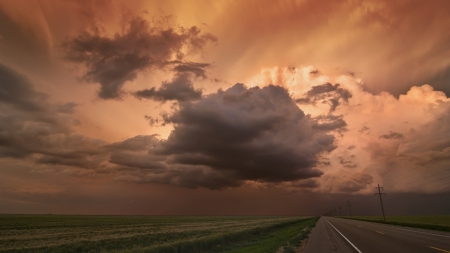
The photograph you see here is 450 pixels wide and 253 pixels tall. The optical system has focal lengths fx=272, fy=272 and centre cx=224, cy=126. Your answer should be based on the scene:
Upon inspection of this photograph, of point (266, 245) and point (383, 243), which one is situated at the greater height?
point (383, 243)

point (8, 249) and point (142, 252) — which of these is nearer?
point (142, 252)

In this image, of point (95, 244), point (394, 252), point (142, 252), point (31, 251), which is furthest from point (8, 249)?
point (394, 252)

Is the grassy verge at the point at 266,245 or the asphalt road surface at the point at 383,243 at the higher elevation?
the asphalt road surface at the point at 383,243

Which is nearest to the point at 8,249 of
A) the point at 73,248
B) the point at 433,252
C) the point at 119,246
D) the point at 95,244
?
the point at 73,248

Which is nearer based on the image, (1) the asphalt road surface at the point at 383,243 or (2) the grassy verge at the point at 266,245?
(1) the asphalt road surface at the point at 383,243

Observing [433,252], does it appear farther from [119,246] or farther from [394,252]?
[119,246]

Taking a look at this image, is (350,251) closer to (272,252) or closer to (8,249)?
(272,252)

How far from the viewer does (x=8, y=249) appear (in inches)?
918

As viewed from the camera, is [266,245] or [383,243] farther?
[266,245]

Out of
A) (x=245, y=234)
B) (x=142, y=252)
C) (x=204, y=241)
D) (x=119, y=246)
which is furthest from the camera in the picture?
(x=245, y=234)

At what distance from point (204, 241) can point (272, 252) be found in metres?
7.53

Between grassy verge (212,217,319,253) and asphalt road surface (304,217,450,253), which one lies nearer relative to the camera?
asphalt road surface (304,217,450,253)

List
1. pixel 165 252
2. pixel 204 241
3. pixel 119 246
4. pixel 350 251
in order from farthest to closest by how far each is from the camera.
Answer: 1. pixel 119 246
2. pixel 204 241
3. pixel 165 252
4. pixel 350 251

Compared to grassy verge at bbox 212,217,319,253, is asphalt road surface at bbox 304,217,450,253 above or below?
above
